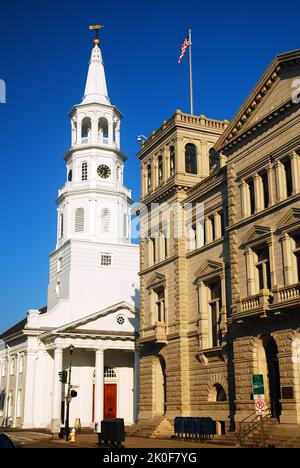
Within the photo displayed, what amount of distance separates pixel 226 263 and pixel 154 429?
12584 millimetres

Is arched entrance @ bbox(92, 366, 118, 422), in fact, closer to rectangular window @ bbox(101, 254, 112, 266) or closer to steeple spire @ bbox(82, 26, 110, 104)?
rectangular window @ bbox(101, 254, 112, 266)

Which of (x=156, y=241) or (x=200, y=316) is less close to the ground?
(x=156, y=241)

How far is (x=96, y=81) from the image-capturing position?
226 feet

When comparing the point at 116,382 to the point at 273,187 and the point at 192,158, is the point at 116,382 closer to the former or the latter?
the point at 192,158

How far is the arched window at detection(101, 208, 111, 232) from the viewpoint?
6491cm

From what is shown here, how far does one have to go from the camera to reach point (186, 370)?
4181 centimetres

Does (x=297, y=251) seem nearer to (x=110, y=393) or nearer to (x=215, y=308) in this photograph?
(x=215, y=308)

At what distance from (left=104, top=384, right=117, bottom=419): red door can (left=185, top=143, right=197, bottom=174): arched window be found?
24545 millimetres

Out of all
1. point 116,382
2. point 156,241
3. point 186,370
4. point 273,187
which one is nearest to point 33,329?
point 116,382

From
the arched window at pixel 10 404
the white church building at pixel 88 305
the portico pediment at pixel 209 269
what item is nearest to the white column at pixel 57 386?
the white church building at pixel 88 305

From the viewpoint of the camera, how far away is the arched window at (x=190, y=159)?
4641 cm
